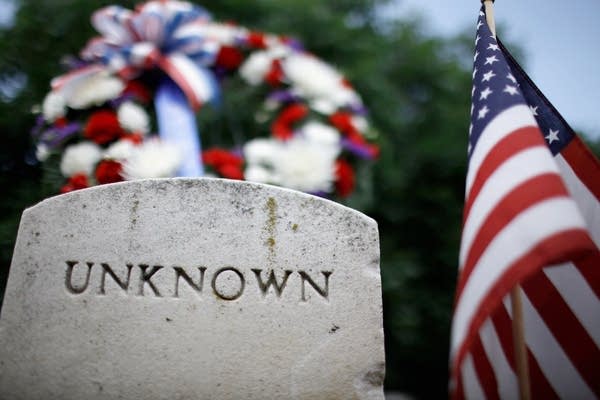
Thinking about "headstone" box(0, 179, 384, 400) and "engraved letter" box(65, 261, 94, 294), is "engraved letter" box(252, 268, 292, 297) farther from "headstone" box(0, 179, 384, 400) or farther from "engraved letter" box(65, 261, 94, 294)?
"engraved letter" box(65, 261, 94, 294)

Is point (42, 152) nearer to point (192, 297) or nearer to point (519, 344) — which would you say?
point (192, 297)

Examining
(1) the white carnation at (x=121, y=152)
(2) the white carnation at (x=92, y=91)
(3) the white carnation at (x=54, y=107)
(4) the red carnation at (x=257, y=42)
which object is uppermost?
(4) the red carnation at (x=257, y=42)

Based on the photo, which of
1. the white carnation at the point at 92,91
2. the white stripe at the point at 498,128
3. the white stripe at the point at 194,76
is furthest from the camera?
the white stripe at the point at 194,76

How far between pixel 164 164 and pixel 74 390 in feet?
3.34

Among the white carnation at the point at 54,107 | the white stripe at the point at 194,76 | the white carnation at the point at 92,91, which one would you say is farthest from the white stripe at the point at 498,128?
the white carnation at the point at 54,107

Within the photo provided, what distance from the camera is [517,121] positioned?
3.91ft

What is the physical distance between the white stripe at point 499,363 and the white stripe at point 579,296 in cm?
27

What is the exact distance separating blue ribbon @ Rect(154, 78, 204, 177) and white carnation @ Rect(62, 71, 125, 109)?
0.87 feet

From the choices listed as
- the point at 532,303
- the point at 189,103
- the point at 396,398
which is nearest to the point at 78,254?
the point at 189,103

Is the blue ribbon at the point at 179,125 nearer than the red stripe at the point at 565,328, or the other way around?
the red stripe at the point at 565,328

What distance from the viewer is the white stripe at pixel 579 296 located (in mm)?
1318

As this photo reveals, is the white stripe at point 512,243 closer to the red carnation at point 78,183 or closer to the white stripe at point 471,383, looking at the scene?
the white stripe at point 471,383

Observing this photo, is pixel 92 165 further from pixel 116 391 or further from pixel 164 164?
pixel 116 391

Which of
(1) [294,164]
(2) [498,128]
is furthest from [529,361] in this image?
(1) [294,164]
